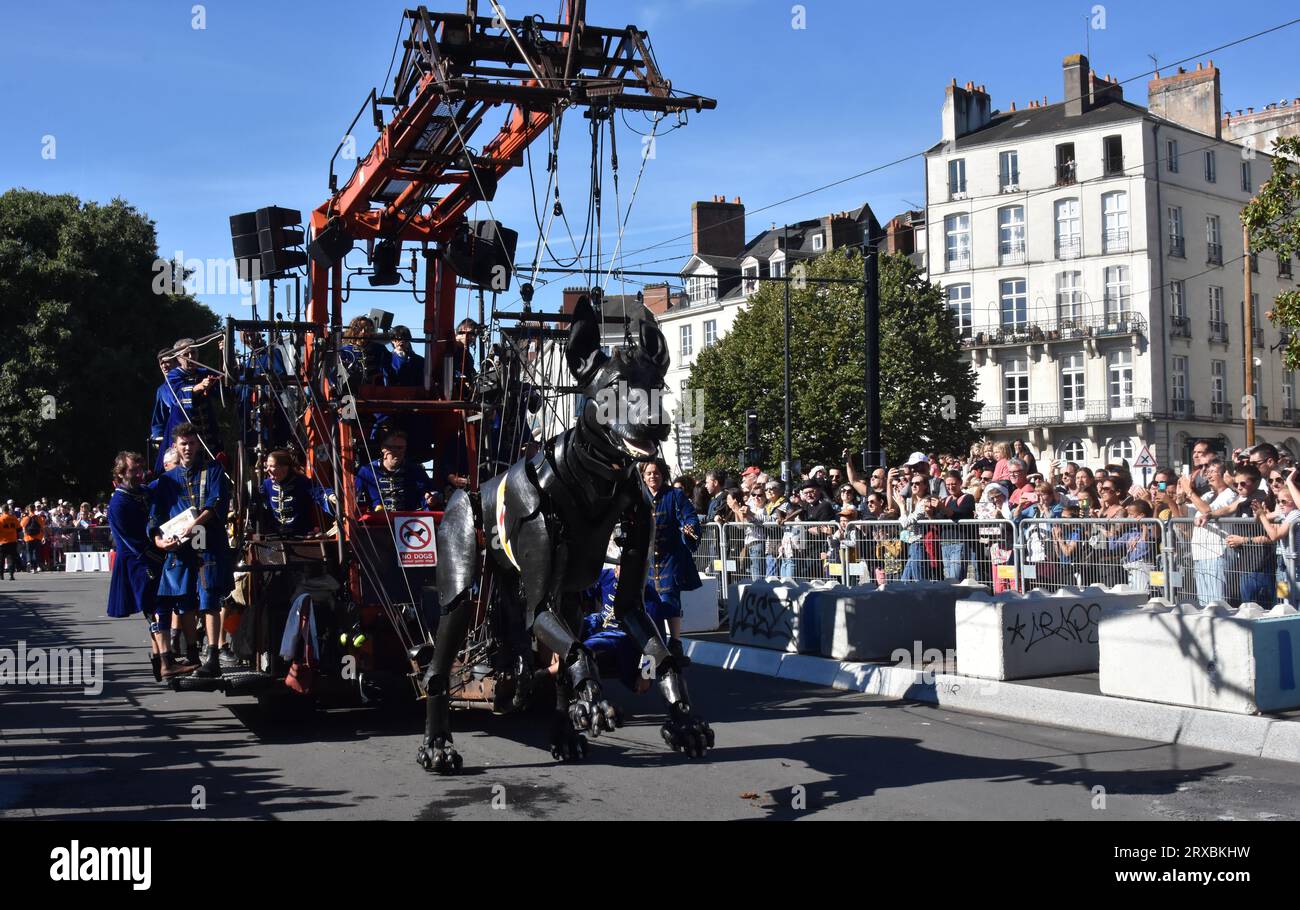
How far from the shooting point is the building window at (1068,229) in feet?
202

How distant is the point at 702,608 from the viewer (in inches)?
634

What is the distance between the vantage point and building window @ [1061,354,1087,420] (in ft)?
204

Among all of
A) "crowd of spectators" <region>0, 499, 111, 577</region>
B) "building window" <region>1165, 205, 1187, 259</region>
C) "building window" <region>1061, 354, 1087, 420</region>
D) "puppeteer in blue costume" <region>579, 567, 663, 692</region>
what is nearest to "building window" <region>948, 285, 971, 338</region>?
"building window" <region>1061, 354, 1087, 420</region>

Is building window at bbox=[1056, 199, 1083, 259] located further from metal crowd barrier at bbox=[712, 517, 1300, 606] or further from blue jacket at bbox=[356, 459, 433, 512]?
blue jacket at bbox=[356, 459, 433, 512]

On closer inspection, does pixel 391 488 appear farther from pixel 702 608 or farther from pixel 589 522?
pixel 702 608

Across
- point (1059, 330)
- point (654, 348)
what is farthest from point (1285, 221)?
point (1059, 330)

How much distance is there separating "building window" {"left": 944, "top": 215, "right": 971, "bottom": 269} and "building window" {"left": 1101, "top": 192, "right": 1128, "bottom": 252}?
6631 millimetres

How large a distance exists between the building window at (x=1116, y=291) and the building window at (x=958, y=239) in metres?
6.98

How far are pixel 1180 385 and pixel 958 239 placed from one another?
12.8 m

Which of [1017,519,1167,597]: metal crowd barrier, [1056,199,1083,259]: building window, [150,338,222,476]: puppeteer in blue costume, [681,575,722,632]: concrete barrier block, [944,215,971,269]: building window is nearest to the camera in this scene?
[150,338,222,476]: puppeteer in blue costume

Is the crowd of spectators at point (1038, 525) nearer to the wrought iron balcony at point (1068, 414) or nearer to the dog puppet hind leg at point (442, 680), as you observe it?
the dog puppet hind leg at point (442, 680)

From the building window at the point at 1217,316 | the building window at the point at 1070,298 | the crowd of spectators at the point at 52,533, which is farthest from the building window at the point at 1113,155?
the crowd of spectators at the point at 52,533

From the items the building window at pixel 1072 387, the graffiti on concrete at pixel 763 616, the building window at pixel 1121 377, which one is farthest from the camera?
the building window at pixel 1072 387

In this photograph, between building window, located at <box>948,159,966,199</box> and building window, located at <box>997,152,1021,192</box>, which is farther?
building window, located at <box>948,159,966,199</box>
